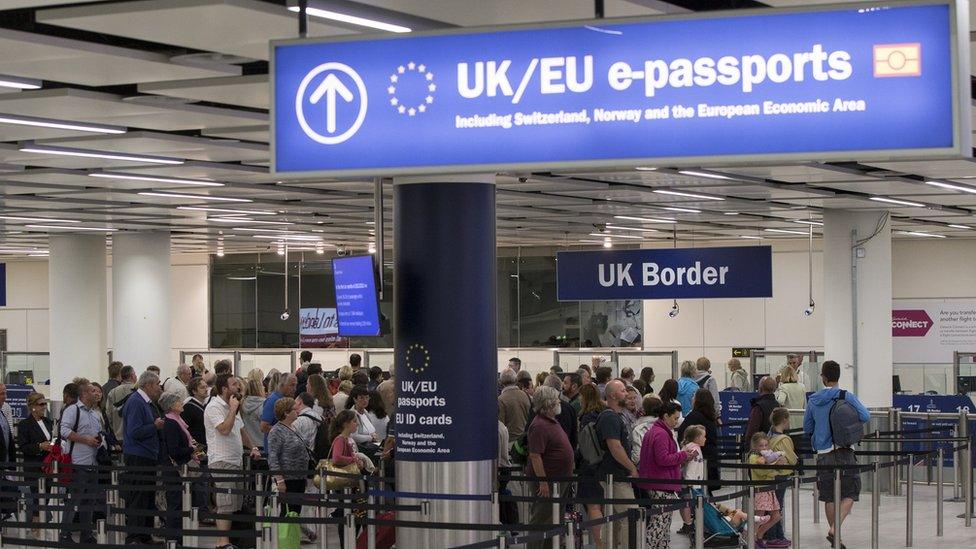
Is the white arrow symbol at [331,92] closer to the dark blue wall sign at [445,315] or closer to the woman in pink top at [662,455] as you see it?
the dark blue wall sign at [445,315]

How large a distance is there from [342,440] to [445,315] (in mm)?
2799

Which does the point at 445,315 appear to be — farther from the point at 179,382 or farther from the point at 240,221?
the point at 240,221

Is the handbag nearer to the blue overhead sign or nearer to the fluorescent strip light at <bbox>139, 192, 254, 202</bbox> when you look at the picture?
the blue overhead sign

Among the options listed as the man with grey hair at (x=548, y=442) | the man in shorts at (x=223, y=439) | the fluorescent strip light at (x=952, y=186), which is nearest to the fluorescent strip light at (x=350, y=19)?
the man with grey hair at (x=548, y=442)

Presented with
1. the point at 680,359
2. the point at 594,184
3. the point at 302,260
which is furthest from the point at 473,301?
the point at 302,260

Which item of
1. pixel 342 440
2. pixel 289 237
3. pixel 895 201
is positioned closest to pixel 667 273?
pixel 895 201

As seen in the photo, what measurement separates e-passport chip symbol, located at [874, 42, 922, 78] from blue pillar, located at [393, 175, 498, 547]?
4282 mm

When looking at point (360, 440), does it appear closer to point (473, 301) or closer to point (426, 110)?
point (473, 301)

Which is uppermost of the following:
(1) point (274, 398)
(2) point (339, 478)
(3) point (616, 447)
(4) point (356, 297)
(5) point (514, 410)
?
(4) point (356, 297)

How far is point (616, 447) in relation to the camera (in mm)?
11234

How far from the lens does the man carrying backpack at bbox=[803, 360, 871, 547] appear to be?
12773mm

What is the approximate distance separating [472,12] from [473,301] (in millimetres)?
2287

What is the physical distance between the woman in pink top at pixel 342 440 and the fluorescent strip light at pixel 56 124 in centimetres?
305

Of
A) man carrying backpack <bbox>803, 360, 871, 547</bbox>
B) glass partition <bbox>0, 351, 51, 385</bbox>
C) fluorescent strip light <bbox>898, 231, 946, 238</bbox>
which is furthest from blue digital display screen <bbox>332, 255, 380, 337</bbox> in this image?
fluorescent strip light <bbox>898, 231, 946, 238</bbox>
